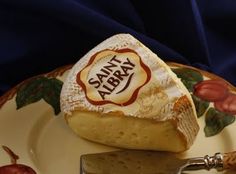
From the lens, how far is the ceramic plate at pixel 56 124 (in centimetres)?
65

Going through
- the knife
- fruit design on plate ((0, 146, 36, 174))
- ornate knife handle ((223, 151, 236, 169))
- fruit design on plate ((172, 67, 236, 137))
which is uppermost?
fruit design on plate ((172, 67, 236, 137))

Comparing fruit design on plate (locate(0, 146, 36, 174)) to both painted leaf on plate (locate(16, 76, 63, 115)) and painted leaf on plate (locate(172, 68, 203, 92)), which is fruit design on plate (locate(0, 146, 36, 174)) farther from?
painted leaf on plate (locate(172, 68, 203, 92))

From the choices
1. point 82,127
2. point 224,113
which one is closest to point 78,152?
point 82,127

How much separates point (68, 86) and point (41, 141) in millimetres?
76

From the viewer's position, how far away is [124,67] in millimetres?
671

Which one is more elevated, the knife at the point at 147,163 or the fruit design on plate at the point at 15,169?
the knife at the point at 147,163

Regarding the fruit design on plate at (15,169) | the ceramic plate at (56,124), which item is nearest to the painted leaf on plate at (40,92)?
the ceramic plate at (56,124)

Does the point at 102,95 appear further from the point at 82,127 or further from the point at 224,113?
the point at 224,113

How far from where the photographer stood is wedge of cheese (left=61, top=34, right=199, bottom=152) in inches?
24.8

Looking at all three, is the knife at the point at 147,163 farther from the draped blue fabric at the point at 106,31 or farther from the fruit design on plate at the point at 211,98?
the draped blue fabric at the point at 106,31

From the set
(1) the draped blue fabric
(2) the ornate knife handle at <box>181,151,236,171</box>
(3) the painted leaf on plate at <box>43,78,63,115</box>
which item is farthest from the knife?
(1) the draped blue fabric

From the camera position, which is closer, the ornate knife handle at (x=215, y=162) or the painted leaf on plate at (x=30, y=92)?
the ornate knife handle at (x=215, y=162)

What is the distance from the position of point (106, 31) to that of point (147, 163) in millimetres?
266

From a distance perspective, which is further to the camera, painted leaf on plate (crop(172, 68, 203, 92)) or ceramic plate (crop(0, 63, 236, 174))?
painted leaf on plate (crop(172, 68, 203, 92))
